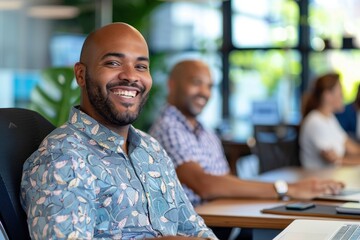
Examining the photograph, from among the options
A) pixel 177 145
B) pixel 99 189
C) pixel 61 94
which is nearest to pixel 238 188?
pixel 177 145

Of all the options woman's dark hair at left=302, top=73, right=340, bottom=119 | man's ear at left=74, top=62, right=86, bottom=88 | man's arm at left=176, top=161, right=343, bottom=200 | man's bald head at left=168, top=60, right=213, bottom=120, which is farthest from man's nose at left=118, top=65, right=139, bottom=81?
woman's dark hair at left=302, top=73, right=340, bottom=119

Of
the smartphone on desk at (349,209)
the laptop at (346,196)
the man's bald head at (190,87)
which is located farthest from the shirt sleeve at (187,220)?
the man's bald head at (190,87)

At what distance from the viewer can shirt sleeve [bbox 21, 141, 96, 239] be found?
6.09 ft

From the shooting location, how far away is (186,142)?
11.1 ft

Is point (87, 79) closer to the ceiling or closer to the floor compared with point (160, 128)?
closer to the ceiling

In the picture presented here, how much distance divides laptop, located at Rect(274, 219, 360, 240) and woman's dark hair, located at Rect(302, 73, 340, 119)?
339 cm

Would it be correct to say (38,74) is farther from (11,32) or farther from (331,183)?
(331,183)

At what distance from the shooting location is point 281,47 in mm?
9883

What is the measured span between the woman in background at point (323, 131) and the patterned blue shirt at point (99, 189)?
3.07 metres

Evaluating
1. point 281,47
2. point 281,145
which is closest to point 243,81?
point 281,47

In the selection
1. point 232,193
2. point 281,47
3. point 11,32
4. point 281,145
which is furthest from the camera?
point 281,47

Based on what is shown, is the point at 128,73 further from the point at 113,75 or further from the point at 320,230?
the point at 320,230

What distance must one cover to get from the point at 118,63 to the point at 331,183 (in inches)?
53.7

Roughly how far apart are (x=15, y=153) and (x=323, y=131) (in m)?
3.57
